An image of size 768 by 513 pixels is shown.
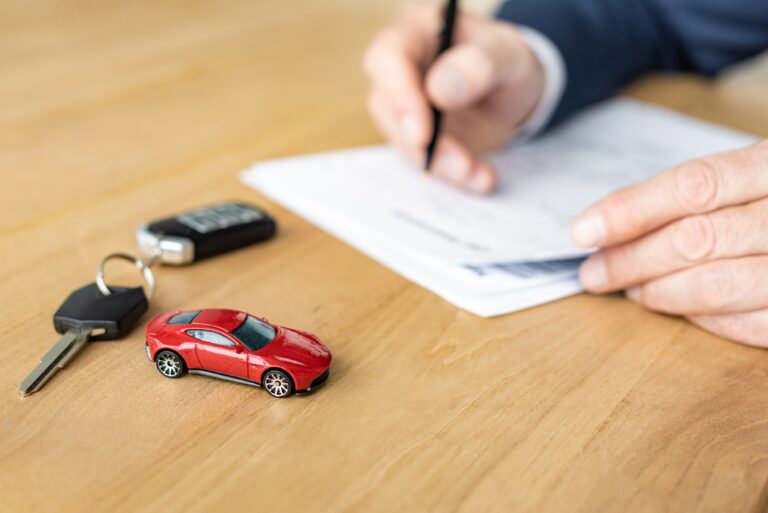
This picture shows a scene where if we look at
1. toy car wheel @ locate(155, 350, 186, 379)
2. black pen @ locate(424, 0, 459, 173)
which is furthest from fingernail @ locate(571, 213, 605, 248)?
toy car wheel @ locate(155, 350, 186, 379)

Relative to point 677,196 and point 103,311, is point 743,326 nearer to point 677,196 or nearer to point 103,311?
point 677,196

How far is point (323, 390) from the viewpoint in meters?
0.60

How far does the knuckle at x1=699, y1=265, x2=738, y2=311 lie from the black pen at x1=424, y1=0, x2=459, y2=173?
363 millimetres

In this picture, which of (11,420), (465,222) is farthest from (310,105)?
(11,420)

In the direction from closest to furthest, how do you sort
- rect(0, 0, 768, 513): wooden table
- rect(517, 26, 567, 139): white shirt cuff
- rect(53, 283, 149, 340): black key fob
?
rect(0, 0, 768, 513): wooden table → rect(53, 283, 149, 340): black key fob → rect(517, 26, 567, 139): white shirt cuff

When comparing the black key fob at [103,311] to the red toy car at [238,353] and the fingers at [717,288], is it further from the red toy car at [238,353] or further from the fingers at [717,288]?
the fingers at [717,288]

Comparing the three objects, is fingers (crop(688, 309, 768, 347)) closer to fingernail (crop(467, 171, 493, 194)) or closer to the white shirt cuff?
fingernail (crop(467, 171, 493, 194))

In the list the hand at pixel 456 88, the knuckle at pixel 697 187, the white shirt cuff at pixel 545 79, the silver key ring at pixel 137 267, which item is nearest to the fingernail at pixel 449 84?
the hand at pixel 456 88

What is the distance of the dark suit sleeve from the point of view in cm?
121

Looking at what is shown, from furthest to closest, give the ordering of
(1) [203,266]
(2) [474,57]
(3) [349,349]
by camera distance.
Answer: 1. (2) [474,57]
2. (1) [203,266]
3. (3) [349,349]

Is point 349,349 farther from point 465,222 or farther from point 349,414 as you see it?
point 465,222

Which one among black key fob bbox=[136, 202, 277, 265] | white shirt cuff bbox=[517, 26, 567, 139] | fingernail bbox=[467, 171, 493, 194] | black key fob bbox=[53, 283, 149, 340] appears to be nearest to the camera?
black key fob bbox=[53, 283, 149, 340]

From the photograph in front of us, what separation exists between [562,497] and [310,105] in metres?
0.79

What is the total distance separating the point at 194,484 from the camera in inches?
19.7
